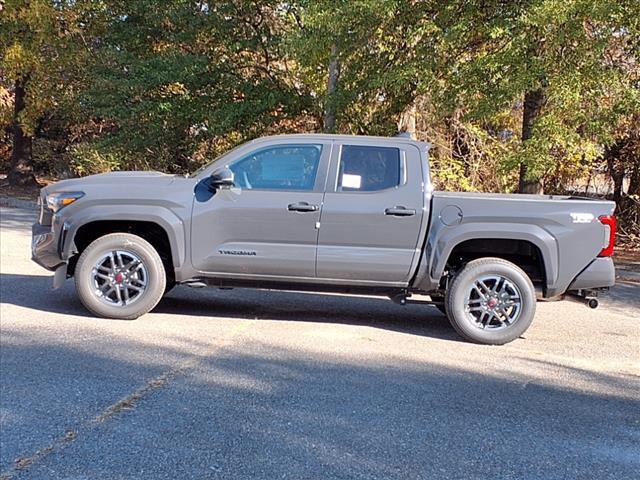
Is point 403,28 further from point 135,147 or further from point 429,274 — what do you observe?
point 135,147

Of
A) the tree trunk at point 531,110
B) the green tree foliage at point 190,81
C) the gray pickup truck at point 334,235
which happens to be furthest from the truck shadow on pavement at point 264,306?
the green tree foliage at point 190,81

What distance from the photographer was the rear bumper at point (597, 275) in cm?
611

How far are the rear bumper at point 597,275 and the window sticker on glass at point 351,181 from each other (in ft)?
7.55

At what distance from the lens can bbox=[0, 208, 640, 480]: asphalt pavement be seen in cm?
355

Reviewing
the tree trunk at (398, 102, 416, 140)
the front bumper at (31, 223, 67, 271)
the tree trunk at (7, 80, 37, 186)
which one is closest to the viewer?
the front bumper at (31, 223, 67, 271)

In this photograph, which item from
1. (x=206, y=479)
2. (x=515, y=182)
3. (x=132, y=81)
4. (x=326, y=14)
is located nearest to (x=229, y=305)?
(x=206, y=479)

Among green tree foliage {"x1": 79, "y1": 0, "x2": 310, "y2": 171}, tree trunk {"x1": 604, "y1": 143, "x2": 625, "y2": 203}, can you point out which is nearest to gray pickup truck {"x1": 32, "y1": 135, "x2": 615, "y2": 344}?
green tree foliage {"x1": 79, "y1": 0, "x2": 310, "y2": 171}

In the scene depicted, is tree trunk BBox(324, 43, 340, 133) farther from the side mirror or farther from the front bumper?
the front bumper

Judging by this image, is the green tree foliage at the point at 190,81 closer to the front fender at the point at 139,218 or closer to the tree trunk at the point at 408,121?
the tree trunk at the point at 408,121

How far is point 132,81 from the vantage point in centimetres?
1725

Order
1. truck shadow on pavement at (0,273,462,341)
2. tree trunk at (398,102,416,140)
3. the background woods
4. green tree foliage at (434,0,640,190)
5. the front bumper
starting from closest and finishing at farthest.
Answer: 1. the front bumper
2. truck shadow on pavement at (0,273,462,341)
3. green tree foliage at (434,0,640,190)
4. the background woods
5. tree trunk at (398,102,416,140)

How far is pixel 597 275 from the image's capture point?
241 inches

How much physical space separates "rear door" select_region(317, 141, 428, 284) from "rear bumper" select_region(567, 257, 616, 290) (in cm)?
162

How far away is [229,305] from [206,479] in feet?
14.3
